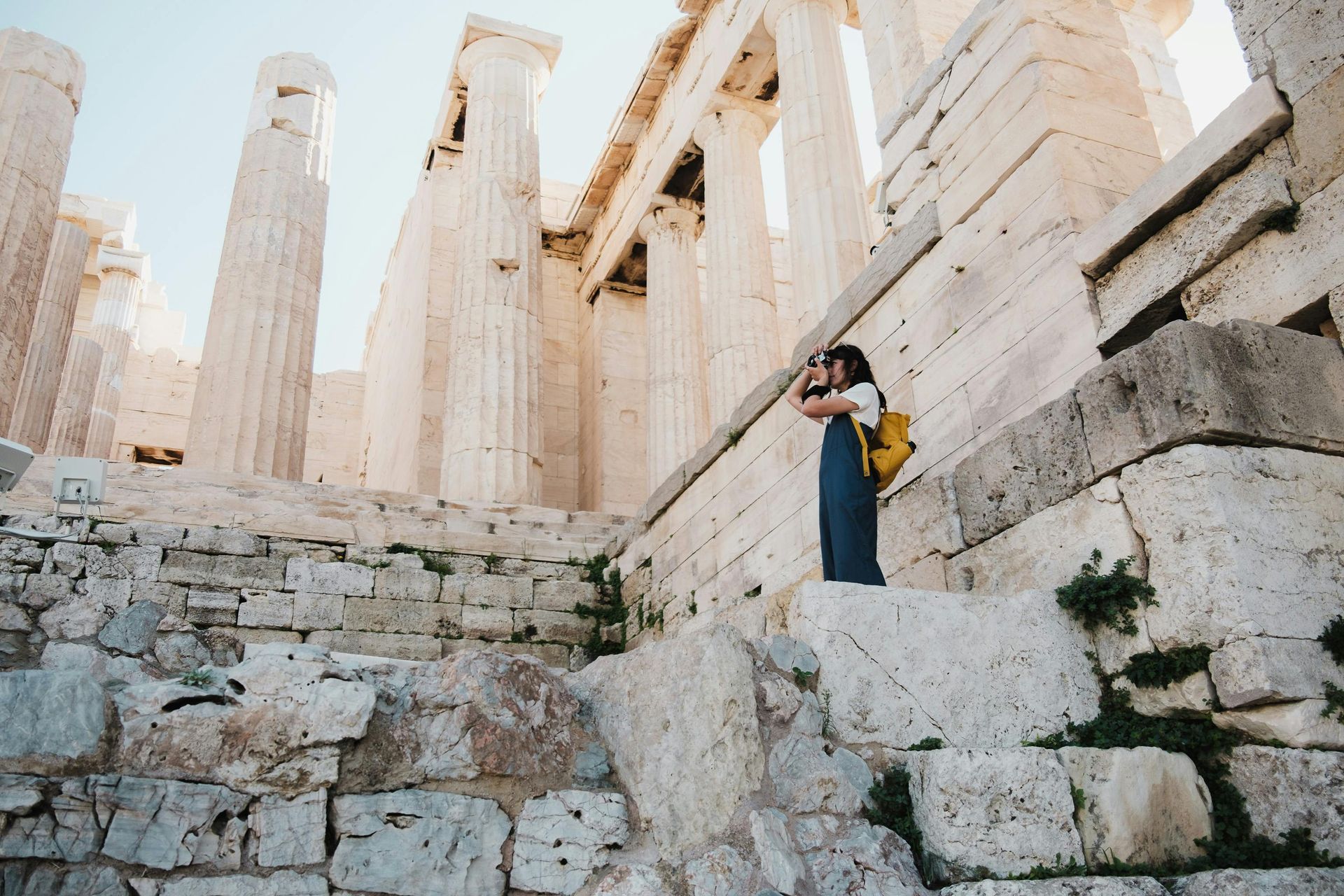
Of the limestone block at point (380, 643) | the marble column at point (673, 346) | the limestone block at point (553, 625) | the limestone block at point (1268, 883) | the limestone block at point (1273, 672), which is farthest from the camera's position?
the marble column at point (673, 346)

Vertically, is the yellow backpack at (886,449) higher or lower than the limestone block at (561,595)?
lower

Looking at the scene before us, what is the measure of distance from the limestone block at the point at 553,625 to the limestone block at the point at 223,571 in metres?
2.24

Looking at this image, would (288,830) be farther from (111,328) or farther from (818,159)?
(111,328)

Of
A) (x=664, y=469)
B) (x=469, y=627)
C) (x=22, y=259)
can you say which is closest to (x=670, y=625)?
(x=469, y=627)

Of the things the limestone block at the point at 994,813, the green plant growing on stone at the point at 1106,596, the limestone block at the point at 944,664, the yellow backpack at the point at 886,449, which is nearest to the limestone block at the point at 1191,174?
the yellow backpack at the point at 886,449

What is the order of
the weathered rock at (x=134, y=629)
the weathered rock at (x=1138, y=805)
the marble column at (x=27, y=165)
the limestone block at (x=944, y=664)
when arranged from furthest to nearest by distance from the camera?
the marble column at (x=27, y=165) → the weathered rock at (x=134, y=629) → the limestone block at (x=944, y=664) → the weathered rock at (x=1138, y=805)

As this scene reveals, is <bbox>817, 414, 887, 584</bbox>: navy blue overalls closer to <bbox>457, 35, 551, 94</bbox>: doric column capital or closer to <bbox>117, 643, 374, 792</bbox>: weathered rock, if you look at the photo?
<bbox>117, 643, 374, 792</bbox>: weathered rock

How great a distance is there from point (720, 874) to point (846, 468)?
241cm

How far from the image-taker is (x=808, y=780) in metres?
3.62

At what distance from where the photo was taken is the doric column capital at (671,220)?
1758 centimetres

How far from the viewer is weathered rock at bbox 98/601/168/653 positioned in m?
8.35

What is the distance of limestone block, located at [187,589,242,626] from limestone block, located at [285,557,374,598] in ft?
1.62

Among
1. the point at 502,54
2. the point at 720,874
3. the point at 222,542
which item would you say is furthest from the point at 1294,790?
the point at 502,54

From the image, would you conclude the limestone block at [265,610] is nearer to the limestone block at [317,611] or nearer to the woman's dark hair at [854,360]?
the limestone block at [317,611]
